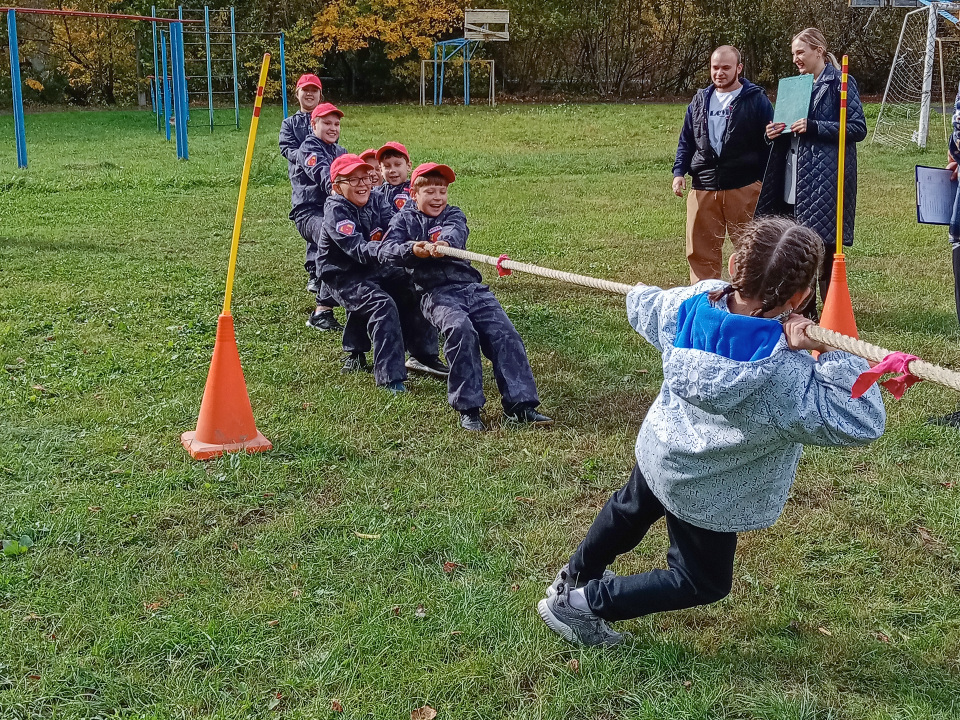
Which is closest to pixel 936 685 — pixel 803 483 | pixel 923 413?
pixel 803 483

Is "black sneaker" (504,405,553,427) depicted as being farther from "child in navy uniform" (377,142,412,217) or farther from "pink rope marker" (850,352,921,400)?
"pink rope marker" (850,352,921,400)

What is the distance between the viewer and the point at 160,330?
7.25 meters

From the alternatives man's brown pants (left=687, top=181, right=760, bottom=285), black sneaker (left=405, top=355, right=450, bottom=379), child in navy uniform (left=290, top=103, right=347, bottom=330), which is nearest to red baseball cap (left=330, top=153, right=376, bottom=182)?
child in navy uniform (left=290, top=103, right=347, bottom=330)

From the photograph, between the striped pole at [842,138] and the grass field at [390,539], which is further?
the striped pole at [842,138]

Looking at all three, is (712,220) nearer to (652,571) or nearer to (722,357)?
(652,571)

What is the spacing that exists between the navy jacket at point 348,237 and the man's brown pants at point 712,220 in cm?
246

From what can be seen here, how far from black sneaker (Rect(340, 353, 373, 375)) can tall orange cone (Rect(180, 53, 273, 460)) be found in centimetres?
135

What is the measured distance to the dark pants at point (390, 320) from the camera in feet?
20.0

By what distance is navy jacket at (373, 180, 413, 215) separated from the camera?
6.68 m

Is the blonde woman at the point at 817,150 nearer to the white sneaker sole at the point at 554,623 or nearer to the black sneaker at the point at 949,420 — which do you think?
the black sneaker at the point at 949,420

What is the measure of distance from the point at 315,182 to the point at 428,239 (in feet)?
6.81

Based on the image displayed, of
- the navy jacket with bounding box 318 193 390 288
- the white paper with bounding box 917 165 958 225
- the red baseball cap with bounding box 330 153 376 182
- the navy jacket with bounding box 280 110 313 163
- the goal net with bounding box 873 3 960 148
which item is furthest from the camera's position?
the goal net with bounding box 873 3 960 148

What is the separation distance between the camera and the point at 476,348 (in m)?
5.64

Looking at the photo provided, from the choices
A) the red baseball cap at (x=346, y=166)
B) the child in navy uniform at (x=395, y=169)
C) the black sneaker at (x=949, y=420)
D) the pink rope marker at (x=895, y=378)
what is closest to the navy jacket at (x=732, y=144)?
the child in navy uniform at (x=395, y=169)
